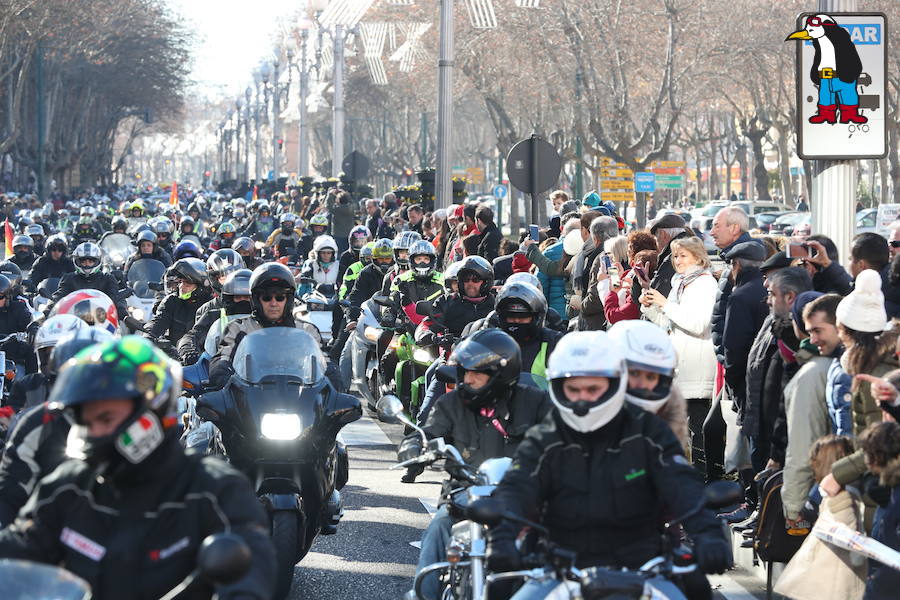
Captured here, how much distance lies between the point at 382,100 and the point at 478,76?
29.2m

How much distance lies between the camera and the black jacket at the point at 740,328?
30.0 feet

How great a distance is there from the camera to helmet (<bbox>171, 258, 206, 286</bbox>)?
469 inches

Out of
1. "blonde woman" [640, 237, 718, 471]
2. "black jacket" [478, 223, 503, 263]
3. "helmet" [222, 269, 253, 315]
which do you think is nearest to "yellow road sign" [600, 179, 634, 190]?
"black jacket" [478, 223, 503, 263]

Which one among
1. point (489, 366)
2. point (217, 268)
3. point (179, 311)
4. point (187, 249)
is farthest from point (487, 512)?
point (187, 249)

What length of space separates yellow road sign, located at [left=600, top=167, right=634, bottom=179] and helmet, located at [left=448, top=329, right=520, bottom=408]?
3366 centimetres

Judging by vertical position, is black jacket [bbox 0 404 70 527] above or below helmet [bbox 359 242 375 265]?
below

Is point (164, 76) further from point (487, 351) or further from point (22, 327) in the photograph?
point (487, 351)

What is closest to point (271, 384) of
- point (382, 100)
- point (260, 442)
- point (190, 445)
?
point (260, 442)

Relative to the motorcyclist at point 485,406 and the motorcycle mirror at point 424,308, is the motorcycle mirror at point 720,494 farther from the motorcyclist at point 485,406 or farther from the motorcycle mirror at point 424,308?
the motorcycle mirror at point 424,308

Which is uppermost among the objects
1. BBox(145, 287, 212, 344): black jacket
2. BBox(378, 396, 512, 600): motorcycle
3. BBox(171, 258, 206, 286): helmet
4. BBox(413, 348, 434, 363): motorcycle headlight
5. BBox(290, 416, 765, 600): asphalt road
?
BBox(171, 258, 206, 286): helmet

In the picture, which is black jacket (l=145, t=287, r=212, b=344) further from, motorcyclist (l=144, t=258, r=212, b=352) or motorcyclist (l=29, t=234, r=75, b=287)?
motorcyclist (l=29, t=234, r=75, b=287)

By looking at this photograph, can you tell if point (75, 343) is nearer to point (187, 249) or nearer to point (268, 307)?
point (268, 307)

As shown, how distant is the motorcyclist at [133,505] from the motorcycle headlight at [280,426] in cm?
314

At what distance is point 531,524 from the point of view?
15.0 ft
